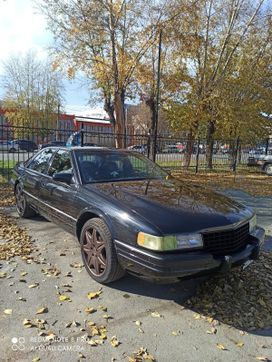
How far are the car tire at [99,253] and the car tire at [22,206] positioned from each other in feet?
8.30

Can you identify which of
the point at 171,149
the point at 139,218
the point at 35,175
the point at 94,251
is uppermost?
the point at 171,149

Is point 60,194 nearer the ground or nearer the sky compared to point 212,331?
nearer the sky

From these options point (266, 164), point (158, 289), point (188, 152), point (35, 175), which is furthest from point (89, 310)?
point (266, 164)

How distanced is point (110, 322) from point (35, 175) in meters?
3.25

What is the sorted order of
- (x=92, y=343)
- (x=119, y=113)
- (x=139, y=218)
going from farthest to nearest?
(x=119, y=113) → (x=139, y=218) → (x=92, y=343)

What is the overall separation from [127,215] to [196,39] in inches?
561

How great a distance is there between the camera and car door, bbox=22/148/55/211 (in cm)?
546

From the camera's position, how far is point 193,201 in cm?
389

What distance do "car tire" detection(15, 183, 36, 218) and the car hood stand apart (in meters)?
2.48

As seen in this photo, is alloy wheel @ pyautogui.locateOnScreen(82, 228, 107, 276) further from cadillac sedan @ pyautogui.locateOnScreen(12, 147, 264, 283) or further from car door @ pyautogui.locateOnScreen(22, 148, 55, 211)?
car door @ pyautogui.locateOnScreen(22, 148, 55, 211)

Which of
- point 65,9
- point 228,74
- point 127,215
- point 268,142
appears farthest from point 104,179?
point 268,142

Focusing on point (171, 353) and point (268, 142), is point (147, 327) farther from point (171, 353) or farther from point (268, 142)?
point (268, 142)

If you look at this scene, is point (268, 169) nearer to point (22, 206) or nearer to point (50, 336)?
point (22, 206)

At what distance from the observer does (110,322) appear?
3.10m
